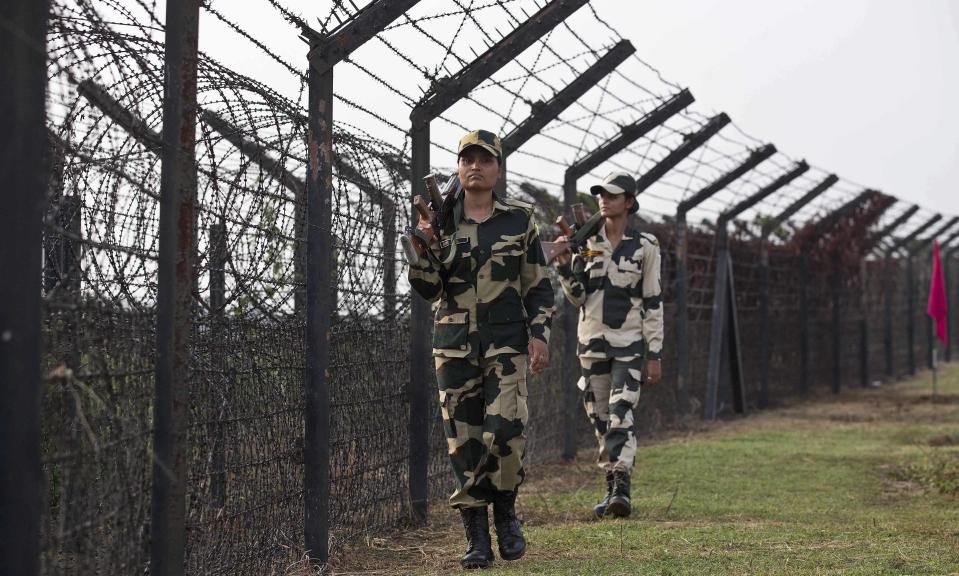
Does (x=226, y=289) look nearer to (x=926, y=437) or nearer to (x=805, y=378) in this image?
(x=926, y=437)

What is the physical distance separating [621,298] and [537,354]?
6.02 ft

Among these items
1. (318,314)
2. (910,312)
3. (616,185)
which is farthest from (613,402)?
(910,312)

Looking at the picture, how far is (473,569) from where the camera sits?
5.07 meters

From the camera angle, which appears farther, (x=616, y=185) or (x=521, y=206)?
(x=616, y=185)

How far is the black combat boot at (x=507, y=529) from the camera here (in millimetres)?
5168

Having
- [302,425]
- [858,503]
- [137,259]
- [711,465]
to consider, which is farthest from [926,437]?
[137,259]

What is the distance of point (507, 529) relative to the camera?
5.23m

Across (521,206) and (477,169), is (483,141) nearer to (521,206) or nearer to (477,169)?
(477,169)

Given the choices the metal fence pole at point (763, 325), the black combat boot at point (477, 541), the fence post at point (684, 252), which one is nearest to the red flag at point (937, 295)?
the metal fence pole at point (763, 325)

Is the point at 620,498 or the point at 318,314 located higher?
the point at 318,314

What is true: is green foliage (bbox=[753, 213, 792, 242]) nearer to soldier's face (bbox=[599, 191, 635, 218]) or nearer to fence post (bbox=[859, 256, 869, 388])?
fence post (bbox=[859, 256, 869, 388])

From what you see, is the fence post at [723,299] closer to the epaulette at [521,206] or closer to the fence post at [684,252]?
the fence post at [684,252]

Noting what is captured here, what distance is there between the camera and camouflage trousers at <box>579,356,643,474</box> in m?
6.66

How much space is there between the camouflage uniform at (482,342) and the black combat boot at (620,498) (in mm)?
1339
